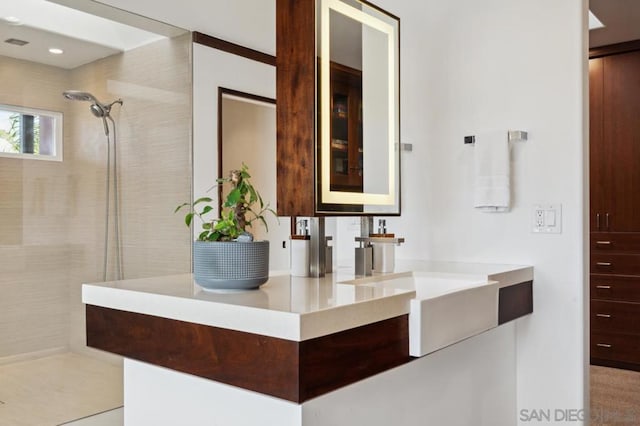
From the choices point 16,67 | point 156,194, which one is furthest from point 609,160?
point 16,67

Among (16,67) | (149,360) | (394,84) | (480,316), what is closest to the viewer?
(149,360)

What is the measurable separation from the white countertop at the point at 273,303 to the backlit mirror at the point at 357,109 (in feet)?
1.14

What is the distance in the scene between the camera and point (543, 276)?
8.18ft

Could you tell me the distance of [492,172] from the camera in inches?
99.1

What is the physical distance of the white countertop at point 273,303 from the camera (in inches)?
47.9

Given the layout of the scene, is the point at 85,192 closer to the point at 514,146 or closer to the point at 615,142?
the point at 514,146

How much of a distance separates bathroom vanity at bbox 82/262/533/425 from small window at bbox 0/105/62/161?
57.5 inches

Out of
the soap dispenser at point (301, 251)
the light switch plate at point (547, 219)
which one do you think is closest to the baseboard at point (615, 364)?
the light switch plate at point (547, 219)

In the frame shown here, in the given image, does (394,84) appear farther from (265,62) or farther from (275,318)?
(265,62)

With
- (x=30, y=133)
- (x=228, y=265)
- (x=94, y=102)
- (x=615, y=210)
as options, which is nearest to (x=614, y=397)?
(x=615, y=210)

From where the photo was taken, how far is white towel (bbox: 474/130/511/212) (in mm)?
2492

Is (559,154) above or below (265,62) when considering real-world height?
below

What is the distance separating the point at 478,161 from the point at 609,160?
2.31 m

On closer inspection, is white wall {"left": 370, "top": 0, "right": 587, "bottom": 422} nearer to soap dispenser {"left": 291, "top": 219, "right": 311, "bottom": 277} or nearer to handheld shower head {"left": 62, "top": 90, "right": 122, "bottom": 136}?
soap dispenser {"left": 291, "top": 219, "right": 311, "bottom": 277}
